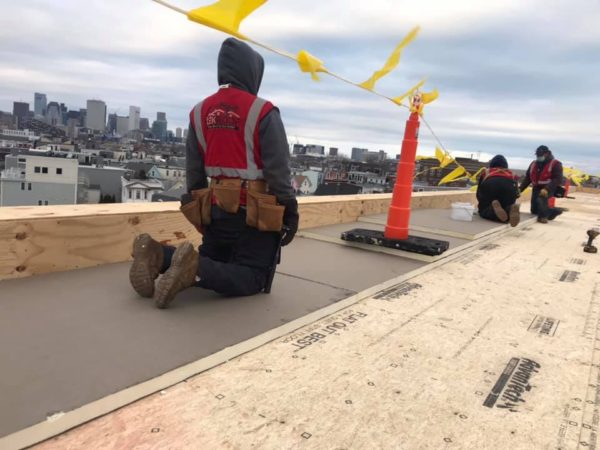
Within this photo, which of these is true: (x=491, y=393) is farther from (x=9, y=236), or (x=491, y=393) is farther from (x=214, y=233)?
(x=9, y=236)

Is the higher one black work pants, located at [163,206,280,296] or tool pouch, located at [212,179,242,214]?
tool pouch, located at [212,179,242,214]

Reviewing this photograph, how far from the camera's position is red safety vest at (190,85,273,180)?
2.67 metres

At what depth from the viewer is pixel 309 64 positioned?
351 centimetres

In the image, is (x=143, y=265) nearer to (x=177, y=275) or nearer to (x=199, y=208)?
(x=177, y=275)

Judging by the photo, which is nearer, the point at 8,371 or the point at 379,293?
the point at 8,371

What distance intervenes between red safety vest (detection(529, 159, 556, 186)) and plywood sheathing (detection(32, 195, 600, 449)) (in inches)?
280

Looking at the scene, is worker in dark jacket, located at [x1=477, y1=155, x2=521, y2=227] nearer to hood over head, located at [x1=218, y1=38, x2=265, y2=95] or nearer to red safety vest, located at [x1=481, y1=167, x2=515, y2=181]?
red safety vest, located at [x1=481, y1=167, x2=515, y2=181]

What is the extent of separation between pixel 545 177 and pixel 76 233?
939 centimetres

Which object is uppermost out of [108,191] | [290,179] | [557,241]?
[290,179]

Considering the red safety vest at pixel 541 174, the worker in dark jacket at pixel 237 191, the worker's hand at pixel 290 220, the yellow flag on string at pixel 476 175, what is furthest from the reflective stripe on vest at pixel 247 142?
the red safety vest at pixel 541 174

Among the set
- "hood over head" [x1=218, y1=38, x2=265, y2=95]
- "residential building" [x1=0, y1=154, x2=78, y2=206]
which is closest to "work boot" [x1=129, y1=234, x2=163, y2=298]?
"hood over head" [x1=218, y1=38, x2=265, y2=95]

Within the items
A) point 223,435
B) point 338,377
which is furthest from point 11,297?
point 338,377

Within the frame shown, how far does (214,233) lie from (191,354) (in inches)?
42.1

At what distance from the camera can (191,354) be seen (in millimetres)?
2006
